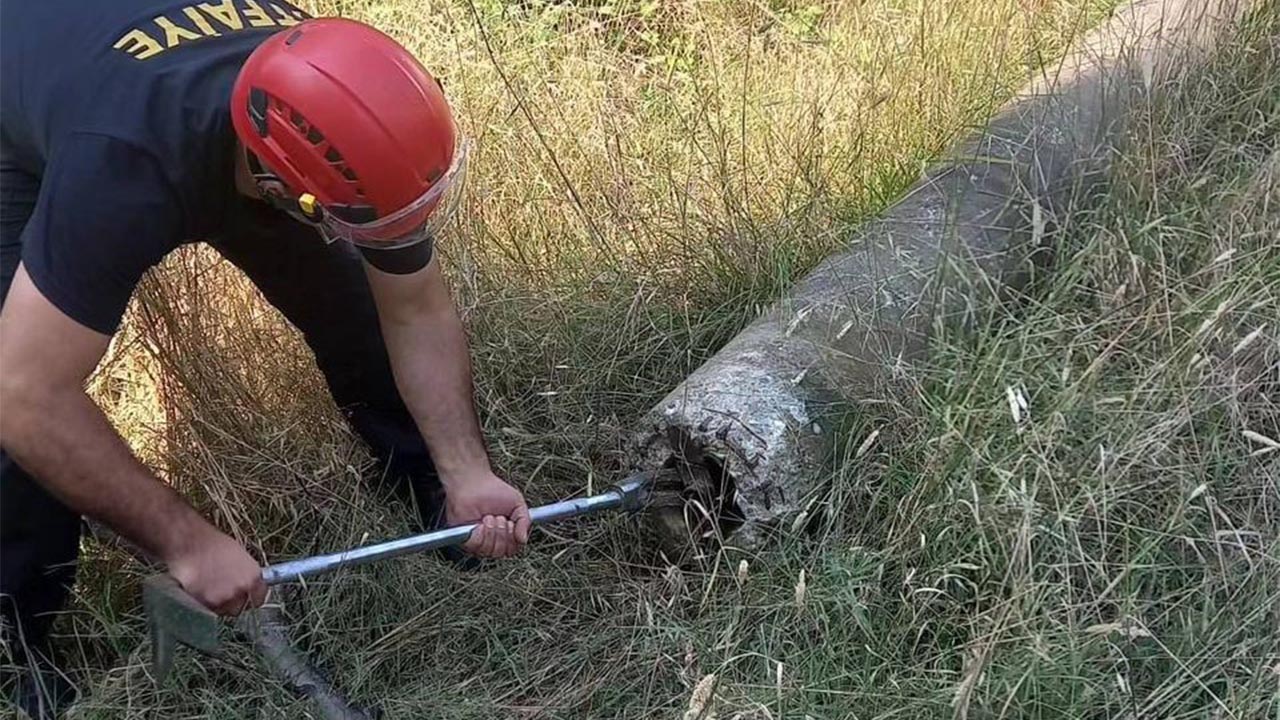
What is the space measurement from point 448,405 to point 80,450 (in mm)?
692

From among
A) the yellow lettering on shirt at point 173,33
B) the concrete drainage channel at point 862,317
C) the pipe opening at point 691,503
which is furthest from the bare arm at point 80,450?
the pipe opening at point 691,503

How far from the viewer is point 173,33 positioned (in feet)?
6.68

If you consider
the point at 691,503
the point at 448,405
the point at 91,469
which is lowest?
the point at 691,503

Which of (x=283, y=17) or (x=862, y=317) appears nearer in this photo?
(x=283, y=17)

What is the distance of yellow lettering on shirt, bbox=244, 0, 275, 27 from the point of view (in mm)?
2141

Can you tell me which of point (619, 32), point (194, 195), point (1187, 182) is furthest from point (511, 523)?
point (619, 32)

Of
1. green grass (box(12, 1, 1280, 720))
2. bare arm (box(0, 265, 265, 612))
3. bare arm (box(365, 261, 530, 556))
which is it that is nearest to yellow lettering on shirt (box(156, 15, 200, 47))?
bare arm (box(0, 265, 265, 612))

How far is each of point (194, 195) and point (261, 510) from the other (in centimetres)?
86

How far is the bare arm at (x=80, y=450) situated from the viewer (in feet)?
6.02

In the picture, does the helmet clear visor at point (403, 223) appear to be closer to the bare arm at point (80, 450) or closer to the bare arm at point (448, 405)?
the bare arm at point (448, 405)

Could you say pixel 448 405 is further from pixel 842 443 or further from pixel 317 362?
pixel 842 443

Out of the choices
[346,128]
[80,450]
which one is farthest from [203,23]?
[80,450]

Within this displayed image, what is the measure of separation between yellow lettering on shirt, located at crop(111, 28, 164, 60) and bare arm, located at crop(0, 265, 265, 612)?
387 mm

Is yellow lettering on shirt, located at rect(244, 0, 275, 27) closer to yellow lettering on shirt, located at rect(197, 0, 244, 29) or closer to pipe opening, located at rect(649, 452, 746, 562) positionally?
yellow lettering on shirt, located at rect(197, 0, 244, 29)
